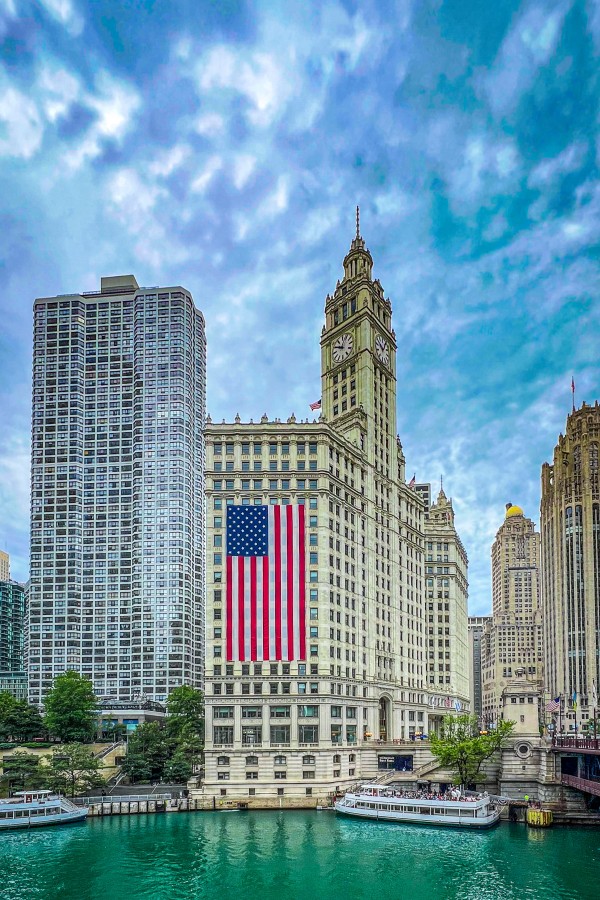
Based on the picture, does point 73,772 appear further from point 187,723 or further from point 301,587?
point 301,587

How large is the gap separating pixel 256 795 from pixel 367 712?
2826 centimetres

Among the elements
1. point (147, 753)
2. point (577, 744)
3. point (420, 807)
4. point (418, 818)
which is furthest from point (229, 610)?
point (577, 744)

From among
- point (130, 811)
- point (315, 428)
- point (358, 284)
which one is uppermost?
point (358, 284)

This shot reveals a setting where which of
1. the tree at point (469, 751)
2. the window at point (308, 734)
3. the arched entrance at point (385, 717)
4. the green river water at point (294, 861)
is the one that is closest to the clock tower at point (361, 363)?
the arched entrance at point (385, 717)

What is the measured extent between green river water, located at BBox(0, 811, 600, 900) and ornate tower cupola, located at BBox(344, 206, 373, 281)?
10159cm

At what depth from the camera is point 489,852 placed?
82062 mm

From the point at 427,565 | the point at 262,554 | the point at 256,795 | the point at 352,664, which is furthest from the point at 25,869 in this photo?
the point at 427,565

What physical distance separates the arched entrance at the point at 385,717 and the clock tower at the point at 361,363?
41803 millimetres

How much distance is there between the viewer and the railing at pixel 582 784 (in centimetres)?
8691

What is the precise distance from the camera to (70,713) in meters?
150

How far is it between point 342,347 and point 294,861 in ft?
330

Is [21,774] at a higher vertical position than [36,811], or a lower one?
higher

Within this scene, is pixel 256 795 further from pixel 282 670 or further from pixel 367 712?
pixel 367 712

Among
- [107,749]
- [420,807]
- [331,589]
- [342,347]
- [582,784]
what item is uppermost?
[342,347]
